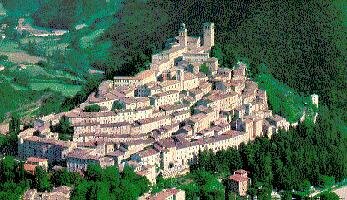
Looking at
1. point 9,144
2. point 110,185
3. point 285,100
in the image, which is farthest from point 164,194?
point 285,100

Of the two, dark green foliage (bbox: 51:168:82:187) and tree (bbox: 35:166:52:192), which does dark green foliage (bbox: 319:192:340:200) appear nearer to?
dark green foliage (bbox: 51:168:82:187)

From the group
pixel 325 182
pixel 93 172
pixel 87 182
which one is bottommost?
pixel 325 182

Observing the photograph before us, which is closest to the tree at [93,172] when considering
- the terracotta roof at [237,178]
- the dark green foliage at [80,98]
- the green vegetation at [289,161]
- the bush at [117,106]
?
the green vegetation at [289,161]

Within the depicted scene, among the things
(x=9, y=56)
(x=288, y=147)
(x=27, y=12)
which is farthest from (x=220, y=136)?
(x=27, y=12)

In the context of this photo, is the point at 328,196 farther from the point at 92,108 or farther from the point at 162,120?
the point at 92,108

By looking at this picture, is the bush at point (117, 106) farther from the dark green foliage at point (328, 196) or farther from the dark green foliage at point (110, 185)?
the dark green foliage at point (328, 196)

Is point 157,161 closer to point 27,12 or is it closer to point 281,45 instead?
point 281,45
